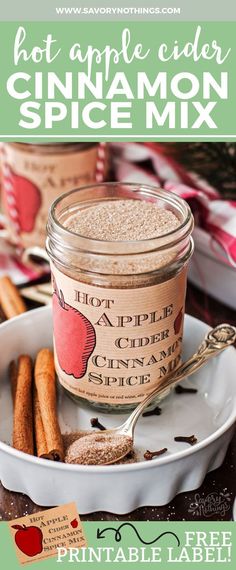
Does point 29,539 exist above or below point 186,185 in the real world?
below

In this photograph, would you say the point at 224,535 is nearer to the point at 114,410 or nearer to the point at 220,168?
the point at 114,410

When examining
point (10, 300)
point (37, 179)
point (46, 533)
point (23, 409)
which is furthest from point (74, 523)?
Result: point (37, 179)

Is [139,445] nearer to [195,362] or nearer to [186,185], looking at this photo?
[195,362]

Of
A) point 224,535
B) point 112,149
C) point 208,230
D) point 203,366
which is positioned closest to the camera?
point 224,535

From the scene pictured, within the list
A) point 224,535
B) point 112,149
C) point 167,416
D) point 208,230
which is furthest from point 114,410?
point 112,149

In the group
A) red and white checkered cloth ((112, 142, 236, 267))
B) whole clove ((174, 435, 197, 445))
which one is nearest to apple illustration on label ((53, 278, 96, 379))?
whole clove ((174, 435, 197, 445))

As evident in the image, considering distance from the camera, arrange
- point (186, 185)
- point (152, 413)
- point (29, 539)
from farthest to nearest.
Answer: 1. point (186, 185)
2. point (152, 413)
3. point (29, 539)
